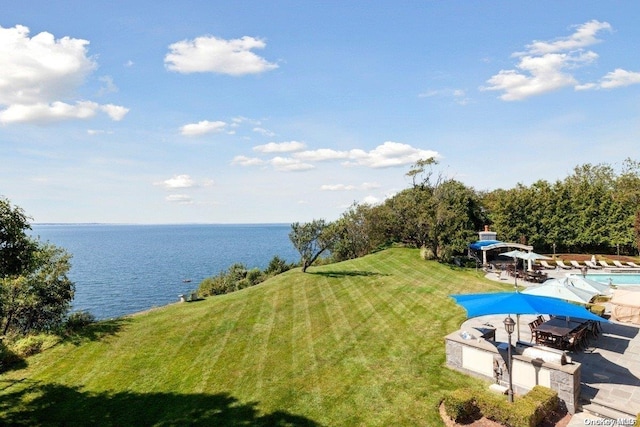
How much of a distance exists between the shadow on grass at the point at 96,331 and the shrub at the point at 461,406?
601 inches

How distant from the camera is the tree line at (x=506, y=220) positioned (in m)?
37.4

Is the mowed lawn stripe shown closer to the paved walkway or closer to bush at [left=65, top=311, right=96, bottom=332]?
bush at [left=65, top=311, right=96, bottom=332]

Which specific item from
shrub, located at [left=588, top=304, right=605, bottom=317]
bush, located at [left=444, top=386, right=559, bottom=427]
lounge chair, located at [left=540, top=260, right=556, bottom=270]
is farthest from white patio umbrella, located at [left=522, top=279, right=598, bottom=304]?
lounge chair, located at [left=540, top=260, right=556, bottom=270]

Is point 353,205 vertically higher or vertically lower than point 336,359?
higher

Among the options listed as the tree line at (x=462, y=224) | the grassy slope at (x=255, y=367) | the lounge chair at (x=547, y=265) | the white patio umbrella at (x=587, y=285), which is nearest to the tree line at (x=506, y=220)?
the tree line at (x=462, y=224)

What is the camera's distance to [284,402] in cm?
1103

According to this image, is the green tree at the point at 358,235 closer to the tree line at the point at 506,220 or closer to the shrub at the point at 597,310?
the tree line at the point at 506,220

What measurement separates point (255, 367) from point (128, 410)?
14.1 ft

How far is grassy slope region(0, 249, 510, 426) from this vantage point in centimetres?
1066

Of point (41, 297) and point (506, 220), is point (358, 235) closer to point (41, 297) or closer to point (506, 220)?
point (506, 220)

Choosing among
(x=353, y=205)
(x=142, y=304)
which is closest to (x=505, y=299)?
(x=353, y=205)

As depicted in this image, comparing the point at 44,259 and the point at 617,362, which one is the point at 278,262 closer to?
the point at 44,259

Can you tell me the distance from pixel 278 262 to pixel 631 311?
38021mm

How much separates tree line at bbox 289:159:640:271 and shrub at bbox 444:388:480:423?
27.8 meters
